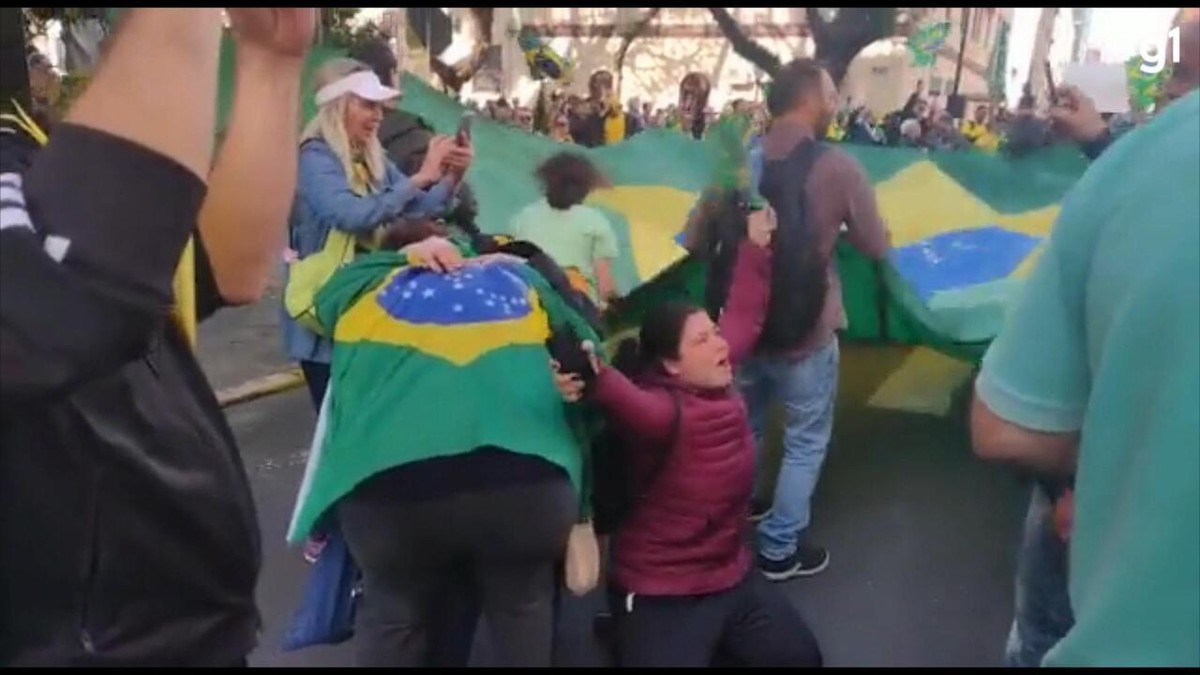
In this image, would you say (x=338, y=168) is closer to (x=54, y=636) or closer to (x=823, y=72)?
(x=823, y=72)

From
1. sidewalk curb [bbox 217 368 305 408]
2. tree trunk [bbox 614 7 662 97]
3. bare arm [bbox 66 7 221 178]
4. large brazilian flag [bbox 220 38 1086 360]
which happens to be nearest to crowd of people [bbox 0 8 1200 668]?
bare arm [bbox 66 7 221 178]

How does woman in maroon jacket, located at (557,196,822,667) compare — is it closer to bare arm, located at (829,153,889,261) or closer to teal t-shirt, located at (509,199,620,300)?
teal t-shirt, located at (509,199,620,300)

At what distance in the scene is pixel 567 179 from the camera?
10.9ft

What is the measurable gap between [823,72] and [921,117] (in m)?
0.59

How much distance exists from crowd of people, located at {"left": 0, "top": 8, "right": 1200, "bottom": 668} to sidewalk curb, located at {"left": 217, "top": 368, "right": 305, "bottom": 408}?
45.4 inches

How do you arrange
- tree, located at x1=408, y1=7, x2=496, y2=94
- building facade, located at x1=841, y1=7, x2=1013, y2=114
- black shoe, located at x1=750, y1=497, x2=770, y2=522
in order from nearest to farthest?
1. tree, located at x1=408, y1=7, x2=496, y2=94
2. building facade, located at x1=841, y1=7, x2=1013, y2=114
3. black shoe, located at x1=750, y1=497, x2=770, y2=522

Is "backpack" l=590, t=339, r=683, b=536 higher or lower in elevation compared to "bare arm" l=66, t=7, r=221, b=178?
lower

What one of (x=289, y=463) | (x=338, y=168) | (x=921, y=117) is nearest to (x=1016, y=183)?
(x=921, y=117)

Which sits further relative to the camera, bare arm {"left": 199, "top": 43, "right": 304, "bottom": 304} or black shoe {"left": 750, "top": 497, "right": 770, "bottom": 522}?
black shoe {"left": 750, "top": 497, "right": 770, "bottom": 522}

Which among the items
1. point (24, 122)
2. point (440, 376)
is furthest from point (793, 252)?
point (24, 122)

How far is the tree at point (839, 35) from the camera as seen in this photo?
8.48ft

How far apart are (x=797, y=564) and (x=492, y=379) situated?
4.63ft

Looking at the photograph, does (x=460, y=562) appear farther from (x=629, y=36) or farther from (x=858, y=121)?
(x=858, y=121)

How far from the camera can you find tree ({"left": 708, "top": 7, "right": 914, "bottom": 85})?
8.48 feet
